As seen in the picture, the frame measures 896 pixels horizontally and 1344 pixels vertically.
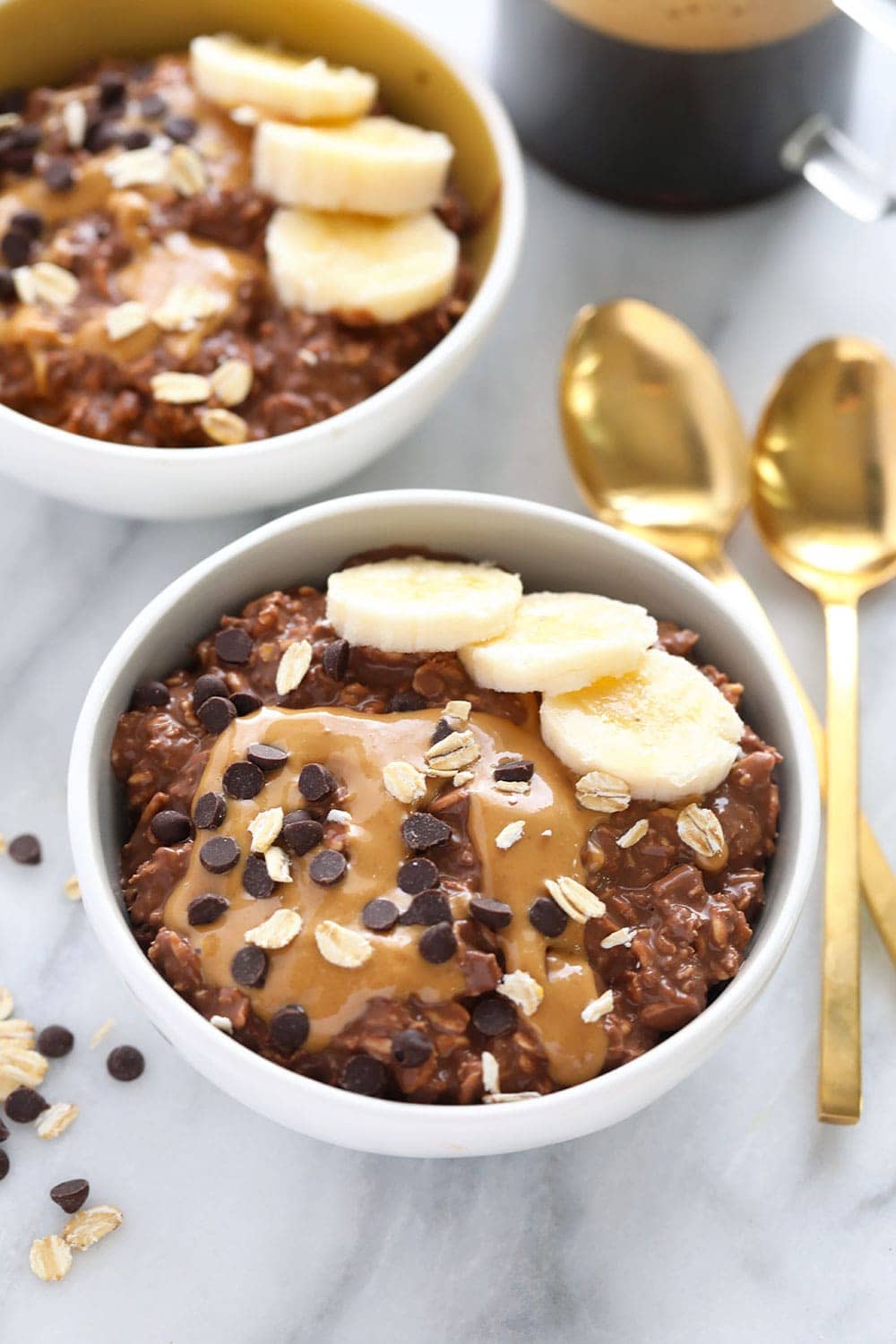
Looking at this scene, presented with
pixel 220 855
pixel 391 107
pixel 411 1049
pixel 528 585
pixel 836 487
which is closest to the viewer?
pixel 411 1049

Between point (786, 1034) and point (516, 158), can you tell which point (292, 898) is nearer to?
point (786, 1034)

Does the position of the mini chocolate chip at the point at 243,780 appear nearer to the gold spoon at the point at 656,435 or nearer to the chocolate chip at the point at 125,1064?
the chocolate chip at the point at 125,1064

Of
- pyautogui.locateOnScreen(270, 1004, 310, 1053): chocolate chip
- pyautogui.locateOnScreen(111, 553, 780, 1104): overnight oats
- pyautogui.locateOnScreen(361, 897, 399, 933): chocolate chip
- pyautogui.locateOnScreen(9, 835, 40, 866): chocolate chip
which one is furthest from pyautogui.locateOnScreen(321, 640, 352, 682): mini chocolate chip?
pyautogui.locateOnScreen(9, 835, 40, 866): chocolate chip

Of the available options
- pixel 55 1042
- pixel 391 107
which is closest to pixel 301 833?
pixel 55 1042

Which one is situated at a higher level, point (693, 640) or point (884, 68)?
point (884, 68)

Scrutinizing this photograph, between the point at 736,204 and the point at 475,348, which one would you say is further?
the point at 736,204

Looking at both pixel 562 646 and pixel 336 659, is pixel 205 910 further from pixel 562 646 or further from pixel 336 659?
pixel 562 646

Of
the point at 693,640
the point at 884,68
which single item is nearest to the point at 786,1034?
the point at 693,640
